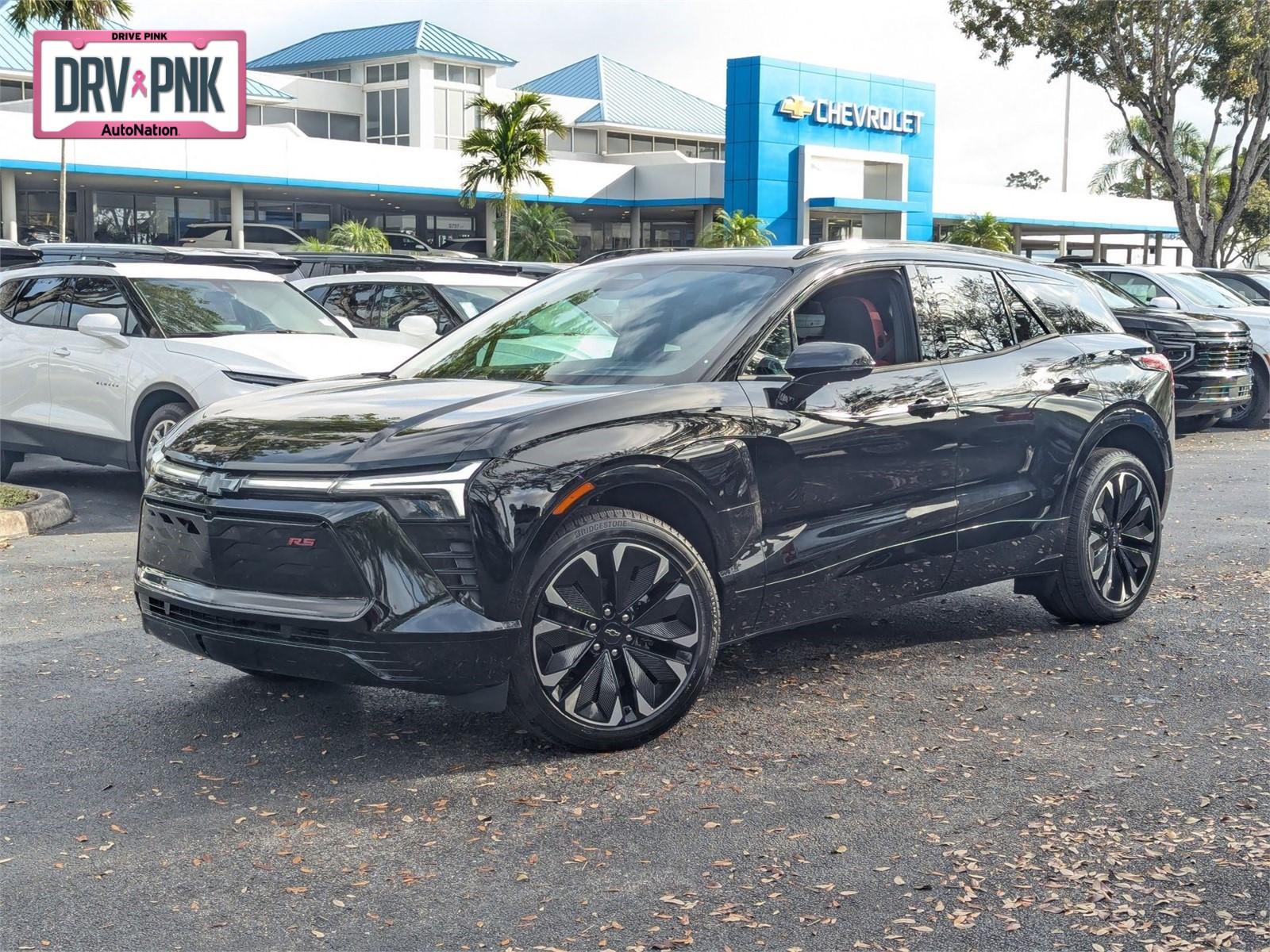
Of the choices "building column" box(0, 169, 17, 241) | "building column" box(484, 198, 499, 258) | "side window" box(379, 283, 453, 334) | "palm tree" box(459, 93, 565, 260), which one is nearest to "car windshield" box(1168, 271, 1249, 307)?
"side window" box(379, 283, 453, 334)

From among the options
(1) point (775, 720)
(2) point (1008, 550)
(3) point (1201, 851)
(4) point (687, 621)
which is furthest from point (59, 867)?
(2) point (1008, 550)

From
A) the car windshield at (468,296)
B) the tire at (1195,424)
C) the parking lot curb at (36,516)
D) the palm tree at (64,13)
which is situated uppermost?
the palm tree at (64,13)

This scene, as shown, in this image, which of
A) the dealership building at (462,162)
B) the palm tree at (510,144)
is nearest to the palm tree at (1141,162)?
Answer: the dealership building at (462,162)

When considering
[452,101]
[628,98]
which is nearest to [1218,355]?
[452,101]

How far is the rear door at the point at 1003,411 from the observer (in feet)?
20.4

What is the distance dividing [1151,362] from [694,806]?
3955 millimetres

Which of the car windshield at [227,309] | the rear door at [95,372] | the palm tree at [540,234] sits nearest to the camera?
the rear door at [95,372]

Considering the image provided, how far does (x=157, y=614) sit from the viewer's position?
511cm

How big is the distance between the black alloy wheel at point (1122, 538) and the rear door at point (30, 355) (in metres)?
8.03

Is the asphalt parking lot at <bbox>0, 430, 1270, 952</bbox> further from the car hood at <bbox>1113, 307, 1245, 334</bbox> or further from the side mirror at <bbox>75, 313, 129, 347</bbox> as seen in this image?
the car hood at <bbox>1113, 307, 1245, 334</bbox>

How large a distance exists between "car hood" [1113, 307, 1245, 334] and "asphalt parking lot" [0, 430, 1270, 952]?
10184 millimetres

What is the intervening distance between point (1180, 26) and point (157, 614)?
106 ft

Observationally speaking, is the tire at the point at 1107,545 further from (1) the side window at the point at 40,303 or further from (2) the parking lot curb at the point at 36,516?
(1) the side window at the point at 40,303

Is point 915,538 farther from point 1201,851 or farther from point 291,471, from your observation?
point 291,471
